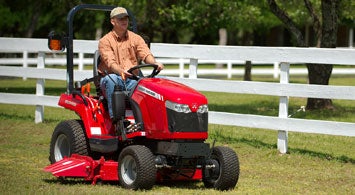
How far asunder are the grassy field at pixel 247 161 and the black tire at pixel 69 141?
0.94ft

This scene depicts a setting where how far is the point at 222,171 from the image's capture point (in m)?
9.09

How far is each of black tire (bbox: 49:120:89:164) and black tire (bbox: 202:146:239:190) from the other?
1418 mm

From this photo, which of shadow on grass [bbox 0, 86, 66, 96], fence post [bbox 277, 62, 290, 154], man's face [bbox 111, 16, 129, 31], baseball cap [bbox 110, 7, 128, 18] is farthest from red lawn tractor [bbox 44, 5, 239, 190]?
shadow on grass [bbox 0, 86, 66, 96]

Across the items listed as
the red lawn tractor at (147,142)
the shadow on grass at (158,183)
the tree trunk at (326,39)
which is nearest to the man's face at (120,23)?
the red lawn tractor at (147,142)

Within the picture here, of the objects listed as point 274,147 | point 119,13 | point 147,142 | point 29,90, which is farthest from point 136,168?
point 29,90

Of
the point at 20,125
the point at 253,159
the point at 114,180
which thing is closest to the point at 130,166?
the point at 114,180

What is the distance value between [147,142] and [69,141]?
40.8 inches

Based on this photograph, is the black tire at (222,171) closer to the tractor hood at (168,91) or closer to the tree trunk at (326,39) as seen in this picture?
the tractor hood at (168,91)

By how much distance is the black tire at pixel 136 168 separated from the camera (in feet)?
28.7

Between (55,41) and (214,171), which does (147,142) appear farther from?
(55,41)

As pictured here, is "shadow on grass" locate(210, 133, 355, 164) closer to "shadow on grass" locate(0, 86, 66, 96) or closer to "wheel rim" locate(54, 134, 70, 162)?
"wheel rim" locate(54, 134, 70, 162)

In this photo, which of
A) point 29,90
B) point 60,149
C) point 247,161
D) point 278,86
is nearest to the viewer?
point 60,149

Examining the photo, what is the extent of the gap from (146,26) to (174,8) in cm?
300

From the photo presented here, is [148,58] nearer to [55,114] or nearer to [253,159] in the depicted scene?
[253,159]
